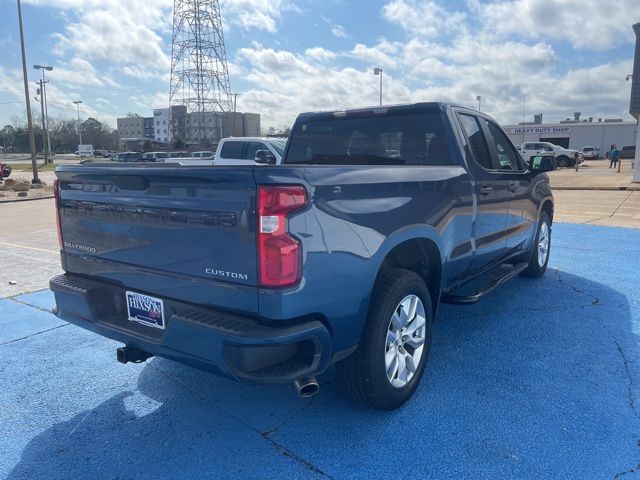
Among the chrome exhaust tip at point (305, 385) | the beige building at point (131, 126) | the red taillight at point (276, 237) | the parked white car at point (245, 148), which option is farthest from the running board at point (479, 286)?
the beige building at point (131, 126)

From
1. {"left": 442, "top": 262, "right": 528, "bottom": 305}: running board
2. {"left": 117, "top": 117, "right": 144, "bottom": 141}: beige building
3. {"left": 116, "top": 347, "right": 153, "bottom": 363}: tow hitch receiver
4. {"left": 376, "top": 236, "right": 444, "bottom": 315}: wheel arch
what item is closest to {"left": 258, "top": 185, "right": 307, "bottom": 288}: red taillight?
{"left": 376, "top": 236, "right": 444, "bottom": 315}: wheel arch

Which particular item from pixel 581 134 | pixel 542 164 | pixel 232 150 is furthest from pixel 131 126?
pixel 542 164

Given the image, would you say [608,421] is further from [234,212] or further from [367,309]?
[234,212]

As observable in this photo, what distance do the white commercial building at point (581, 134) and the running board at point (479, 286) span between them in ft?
208

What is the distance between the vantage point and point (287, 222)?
2287 mm

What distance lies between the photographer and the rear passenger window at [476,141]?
165 inches

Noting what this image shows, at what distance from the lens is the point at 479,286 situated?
13.8 feet

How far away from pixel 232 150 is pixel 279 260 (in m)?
12.7

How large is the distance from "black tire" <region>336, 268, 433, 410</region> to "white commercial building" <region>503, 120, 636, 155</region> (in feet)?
214

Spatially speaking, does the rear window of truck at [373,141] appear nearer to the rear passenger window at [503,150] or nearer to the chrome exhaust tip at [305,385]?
the rear passenger window at [503,150]

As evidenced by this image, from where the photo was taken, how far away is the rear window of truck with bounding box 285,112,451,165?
158 inches

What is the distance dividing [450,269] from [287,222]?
5.94 ft

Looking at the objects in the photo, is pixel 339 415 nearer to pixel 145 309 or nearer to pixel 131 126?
pixel 145 309

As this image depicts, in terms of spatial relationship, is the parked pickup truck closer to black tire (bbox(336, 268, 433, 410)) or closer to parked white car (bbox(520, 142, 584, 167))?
black tire (bbox(336, 268, 433, 410))
